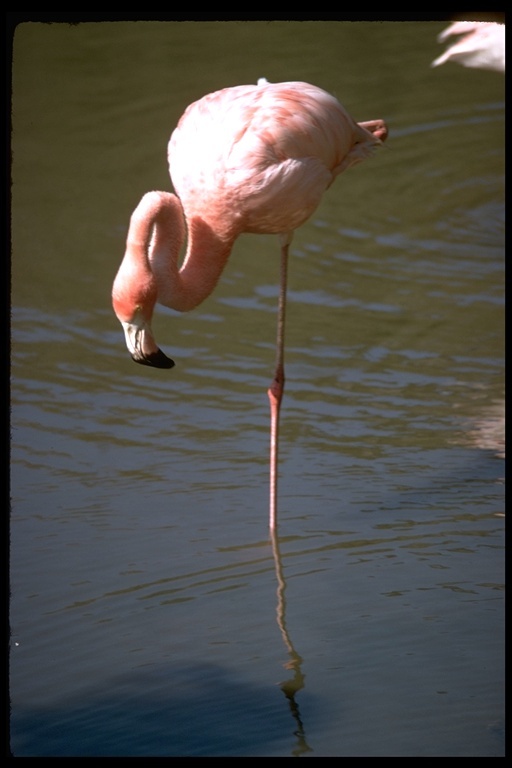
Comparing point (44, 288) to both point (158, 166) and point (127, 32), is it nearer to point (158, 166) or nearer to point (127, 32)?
point (158, 166)

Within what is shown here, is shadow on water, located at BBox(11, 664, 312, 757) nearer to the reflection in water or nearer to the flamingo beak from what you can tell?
the reflection in water

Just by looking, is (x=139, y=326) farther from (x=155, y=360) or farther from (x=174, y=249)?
(x=174, y=249)

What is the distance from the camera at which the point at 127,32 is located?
879 cm

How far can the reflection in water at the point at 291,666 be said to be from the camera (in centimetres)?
261

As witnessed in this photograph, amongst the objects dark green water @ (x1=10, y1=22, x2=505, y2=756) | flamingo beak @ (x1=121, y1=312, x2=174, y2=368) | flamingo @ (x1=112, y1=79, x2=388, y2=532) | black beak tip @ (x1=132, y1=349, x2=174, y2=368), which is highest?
flamingo @ (x1=112, y1=79, x2=388, y2=532)

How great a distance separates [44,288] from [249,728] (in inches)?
143

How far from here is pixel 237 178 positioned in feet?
13.1

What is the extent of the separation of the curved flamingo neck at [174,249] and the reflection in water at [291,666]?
98 centimetres

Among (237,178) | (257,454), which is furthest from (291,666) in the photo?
(237,178)

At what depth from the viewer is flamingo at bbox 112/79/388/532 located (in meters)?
3.96

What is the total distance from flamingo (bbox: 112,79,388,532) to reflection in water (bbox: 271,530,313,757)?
1.05 ft

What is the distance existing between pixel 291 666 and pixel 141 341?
1.18 metres

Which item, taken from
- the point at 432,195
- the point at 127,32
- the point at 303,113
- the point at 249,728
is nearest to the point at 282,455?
the point at 303,113

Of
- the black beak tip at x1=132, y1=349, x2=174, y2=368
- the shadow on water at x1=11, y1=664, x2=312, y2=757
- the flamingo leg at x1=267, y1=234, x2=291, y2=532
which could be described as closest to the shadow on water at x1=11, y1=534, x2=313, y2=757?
the shadow on water at x1=11, y1=664, x2=312, y2=757
